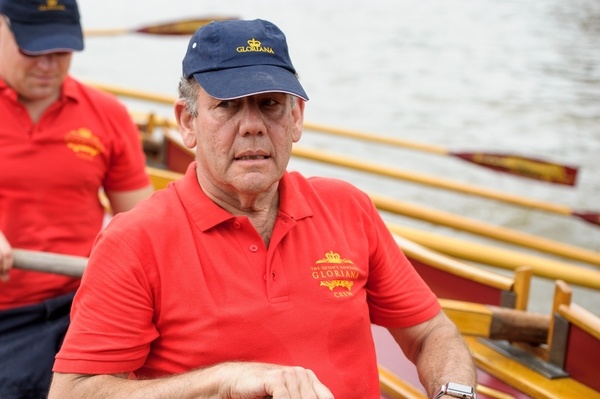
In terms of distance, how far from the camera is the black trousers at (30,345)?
220 centimetres

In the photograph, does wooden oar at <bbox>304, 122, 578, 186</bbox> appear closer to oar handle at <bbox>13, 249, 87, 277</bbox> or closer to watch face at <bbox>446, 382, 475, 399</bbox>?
oar handle at <bbox>13, 249, 87, 277</bbox>

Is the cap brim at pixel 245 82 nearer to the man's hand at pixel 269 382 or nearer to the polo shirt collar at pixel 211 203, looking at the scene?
the polo shirt collar at pixel 211 203

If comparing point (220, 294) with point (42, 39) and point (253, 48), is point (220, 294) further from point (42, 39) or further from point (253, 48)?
point (42, 39)

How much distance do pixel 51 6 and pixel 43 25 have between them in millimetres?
106

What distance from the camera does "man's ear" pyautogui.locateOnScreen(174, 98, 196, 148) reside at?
1.65 meters

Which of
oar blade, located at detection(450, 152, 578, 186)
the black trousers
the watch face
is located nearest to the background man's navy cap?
the black trousers

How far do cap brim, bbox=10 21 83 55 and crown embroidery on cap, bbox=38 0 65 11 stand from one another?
0.06 m

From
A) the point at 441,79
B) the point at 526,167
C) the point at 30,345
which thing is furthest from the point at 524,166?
the point at 441,79

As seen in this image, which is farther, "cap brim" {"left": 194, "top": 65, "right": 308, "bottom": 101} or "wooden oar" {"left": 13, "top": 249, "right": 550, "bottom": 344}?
"wooden oar" {"left": 13, "top": 249, "right": 550, "bottom": 344}

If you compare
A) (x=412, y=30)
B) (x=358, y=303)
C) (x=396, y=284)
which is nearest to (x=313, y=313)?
(x=358, y=303)

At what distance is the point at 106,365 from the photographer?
4.81 feet

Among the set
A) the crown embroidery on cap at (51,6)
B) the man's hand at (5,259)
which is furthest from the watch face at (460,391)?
the crown embroidery on cap at (51,6)

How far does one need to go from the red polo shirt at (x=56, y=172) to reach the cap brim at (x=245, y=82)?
3.04 feet

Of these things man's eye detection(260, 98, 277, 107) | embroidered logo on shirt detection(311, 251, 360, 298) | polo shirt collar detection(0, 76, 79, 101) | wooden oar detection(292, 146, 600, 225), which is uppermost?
man's eye detection(260, 98, 277, 107)
